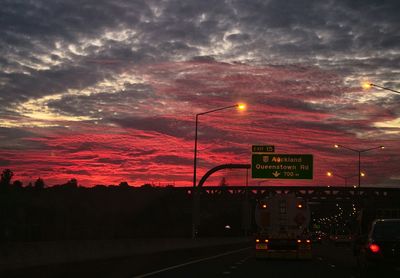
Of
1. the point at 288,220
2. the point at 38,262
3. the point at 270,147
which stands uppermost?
the point at 270,147

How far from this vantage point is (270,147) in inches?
2084

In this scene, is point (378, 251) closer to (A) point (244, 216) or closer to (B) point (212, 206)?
(A) point (244, 216)

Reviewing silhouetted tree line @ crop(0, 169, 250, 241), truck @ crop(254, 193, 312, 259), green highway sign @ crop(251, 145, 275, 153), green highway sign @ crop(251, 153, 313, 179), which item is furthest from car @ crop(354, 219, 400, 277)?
silhouetted tree line @ crop(0, 169, 250, 241)

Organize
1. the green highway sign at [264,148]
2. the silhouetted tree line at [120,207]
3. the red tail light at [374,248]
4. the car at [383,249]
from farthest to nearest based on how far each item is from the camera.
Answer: the silhouetted tree line at [120,207], the green highway sign at [264,148], the red tail light at [374,248], the car at [383,249]

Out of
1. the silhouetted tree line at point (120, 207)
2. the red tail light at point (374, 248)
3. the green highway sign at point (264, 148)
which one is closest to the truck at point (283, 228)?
the red tail light at point (374, 248)

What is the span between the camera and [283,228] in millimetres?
34219

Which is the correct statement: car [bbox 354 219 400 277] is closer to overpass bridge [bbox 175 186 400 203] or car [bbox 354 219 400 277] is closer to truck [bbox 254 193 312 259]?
truck [bbox 254 193 312 259]

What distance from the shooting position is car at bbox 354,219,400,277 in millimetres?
17203

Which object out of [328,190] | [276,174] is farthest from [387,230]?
[328,190]

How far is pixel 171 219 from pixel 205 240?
275 ft

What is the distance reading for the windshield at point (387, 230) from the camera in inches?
699

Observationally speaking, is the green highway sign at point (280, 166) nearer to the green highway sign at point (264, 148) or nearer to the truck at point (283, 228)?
the green highway sign at point (264, 148)

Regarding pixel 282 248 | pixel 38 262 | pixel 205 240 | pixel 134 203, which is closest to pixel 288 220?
pixel 282 248

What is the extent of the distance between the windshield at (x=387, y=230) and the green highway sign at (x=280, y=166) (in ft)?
117
